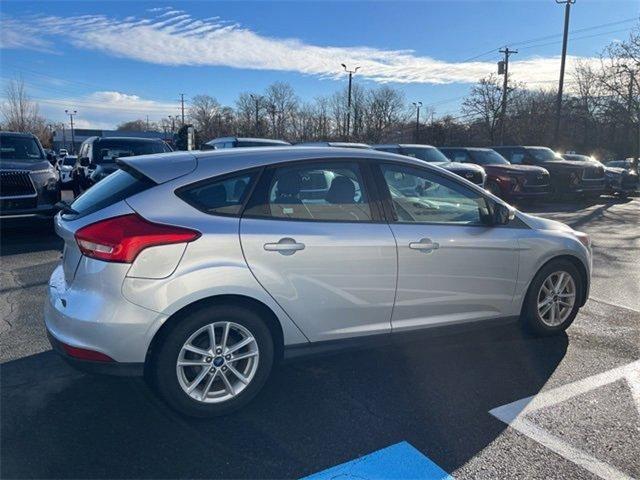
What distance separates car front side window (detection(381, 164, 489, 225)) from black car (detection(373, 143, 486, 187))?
9369 millimetres

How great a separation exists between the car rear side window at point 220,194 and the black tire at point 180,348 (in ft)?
2.00

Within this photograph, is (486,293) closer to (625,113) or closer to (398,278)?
(398,278)

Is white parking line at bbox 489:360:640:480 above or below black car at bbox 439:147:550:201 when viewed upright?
below

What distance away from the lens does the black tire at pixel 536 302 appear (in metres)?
4.29

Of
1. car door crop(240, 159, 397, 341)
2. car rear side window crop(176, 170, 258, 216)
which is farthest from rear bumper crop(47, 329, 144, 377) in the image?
car rear side window crop(176, 170, 258, 216)

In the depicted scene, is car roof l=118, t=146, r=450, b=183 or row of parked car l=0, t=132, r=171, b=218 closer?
car roof l=118, t=146, r=450, b=183

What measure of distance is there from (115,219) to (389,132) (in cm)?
7085

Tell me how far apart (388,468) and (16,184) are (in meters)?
8.47

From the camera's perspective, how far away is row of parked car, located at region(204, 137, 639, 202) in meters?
13.9

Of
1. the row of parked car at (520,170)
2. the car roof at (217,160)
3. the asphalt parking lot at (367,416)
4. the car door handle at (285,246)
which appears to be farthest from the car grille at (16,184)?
the car door handle at (285,246)

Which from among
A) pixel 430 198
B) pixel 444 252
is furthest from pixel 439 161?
pixel 444 252

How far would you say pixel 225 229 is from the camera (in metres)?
3.04

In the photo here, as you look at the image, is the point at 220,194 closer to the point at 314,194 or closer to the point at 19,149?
the point at 314,194

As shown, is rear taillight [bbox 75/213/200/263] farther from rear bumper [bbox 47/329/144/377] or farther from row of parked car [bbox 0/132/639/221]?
row of parked car [bbox 0/132/639/221]
